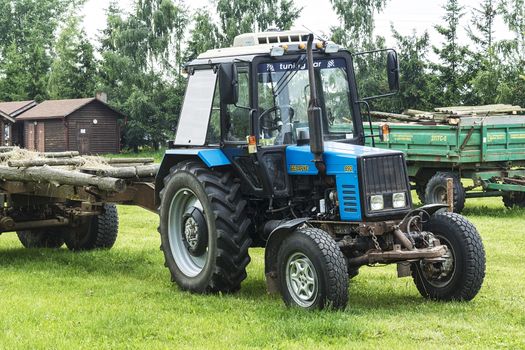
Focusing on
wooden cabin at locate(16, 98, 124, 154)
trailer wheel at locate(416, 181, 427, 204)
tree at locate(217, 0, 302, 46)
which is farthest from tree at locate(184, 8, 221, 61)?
trailer wheel at locate(416, 181, 427, 204)

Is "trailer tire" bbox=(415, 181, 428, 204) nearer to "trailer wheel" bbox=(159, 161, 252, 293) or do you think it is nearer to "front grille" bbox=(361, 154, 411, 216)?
"trailer wheel" bbox=(159, 161, 252, 293)

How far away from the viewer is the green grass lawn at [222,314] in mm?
7461

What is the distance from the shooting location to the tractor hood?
8.80 meters

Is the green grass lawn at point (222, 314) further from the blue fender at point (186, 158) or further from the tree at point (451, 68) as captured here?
the tree at point (451, 68)

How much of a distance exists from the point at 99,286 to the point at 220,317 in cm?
241

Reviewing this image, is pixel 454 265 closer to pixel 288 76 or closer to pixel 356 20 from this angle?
pixel 288 76

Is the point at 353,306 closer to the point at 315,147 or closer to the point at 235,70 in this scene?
the point at 315,147

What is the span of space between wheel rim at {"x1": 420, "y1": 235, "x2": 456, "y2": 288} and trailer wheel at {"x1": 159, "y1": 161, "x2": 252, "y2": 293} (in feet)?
5.74

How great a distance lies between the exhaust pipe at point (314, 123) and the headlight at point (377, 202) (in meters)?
0.59

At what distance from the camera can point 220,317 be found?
8.40m

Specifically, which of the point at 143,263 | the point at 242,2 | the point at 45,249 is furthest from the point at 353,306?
the point at 242,2

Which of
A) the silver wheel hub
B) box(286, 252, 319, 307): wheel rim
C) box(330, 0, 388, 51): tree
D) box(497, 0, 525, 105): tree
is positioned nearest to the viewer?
box(286, 252, 319, 307): wheel rim

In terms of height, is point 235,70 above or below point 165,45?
below

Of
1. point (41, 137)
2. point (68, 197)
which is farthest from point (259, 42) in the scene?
point (41, 137)
